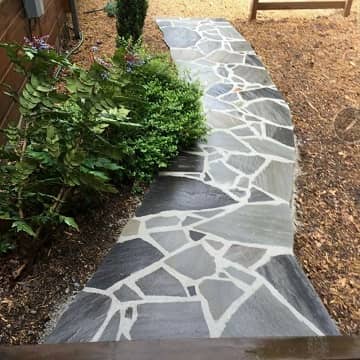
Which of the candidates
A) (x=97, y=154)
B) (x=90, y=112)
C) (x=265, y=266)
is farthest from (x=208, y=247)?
(x=90, y=112)

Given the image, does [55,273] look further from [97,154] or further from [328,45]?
[328,45]

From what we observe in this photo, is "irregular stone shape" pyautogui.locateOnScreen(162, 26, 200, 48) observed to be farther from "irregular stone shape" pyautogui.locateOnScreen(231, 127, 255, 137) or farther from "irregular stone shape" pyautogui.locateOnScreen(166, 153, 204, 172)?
"irregular stone shape" pyautogui.locateOnScreen(166, 153, 204, 172)

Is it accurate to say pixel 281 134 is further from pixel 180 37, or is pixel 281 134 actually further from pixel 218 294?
pixel 180 37

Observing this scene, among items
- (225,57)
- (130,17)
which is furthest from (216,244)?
(225,57)

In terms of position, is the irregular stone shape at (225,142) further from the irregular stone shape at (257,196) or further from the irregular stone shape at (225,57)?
the irregular stone shape at (225,57)

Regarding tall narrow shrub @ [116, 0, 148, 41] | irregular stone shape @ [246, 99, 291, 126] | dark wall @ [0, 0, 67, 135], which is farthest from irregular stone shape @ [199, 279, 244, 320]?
tall narrow shrub @ [116, 0, 148, 41]

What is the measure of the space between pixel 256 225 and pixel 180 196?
61 cm

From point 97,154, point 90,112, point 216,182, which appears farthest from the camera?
point 216,182

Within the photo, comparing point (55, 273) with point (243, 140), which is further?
point (243, 140)

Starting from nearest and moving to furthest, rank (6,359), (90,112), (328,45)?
1. (6,359)
2. (90,112)
3. (328,45)

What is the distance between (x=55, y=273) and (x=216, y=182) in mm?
1467

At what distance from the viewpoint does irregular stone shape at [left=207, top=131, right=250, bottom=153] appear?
3.79 meters

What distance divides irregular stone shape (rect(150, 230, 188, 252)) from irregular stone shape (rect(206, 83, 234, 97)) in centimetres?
224

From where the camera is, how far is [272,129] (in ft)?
13.5
